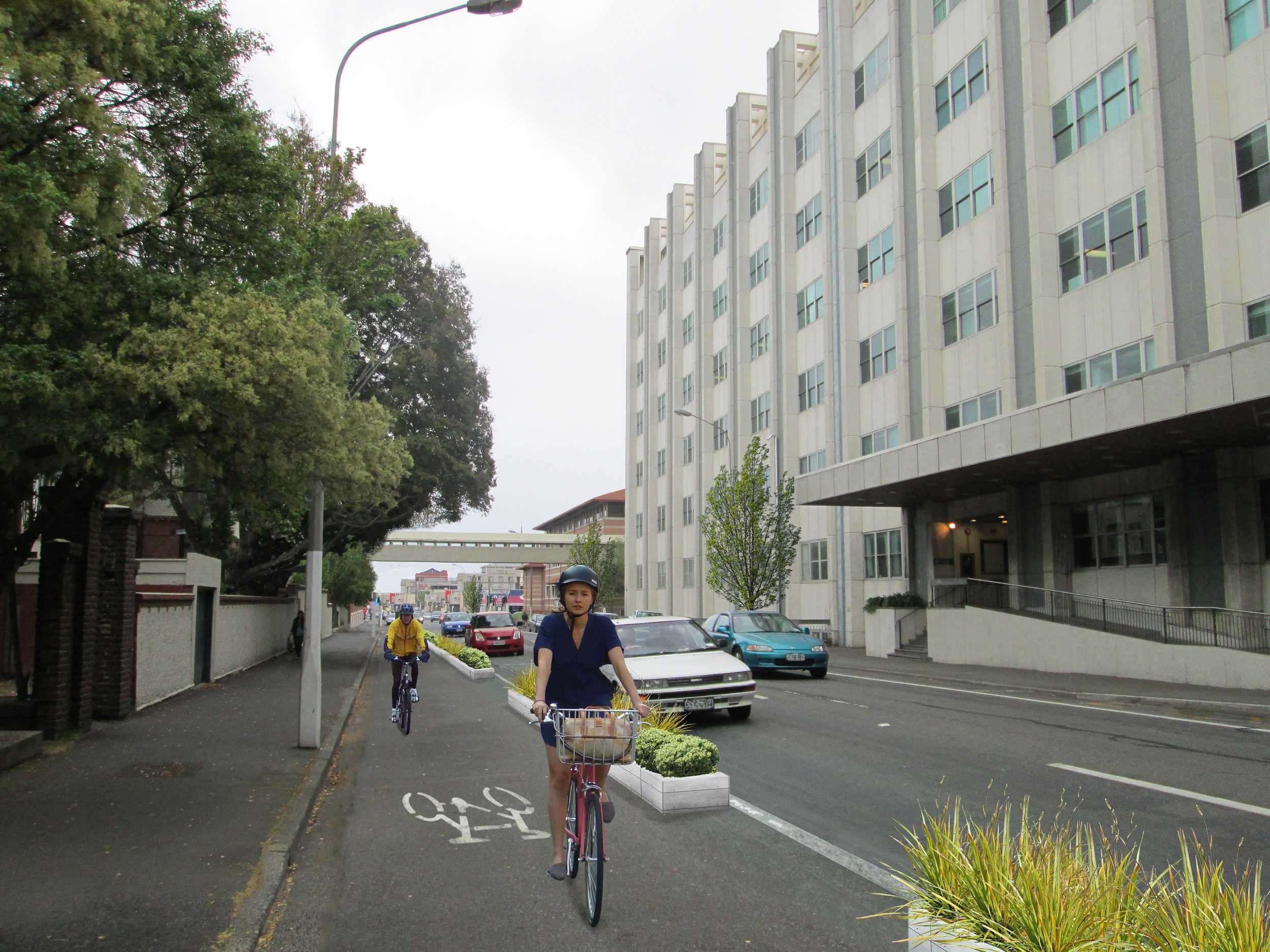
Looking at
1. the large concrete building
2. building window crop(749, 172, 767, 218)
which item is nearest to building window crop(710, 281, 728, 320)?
the large concrete building

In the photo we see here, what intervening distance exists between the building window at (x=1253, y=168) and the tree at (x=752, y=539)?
18.6 metres

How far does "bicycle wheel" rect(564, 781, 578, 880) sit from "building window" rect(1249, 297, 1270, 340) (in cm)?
1890

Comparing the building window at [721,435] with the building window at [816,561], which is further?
the building window at [721,435]

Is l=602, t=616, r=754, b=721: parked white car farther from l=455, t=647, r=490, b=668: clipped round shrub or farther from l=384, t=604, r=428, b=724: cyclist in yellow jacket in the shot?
l=455, t=647, r=490, b=668: clipped round shrub

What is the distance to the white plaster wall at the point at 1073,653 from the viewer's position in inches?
699

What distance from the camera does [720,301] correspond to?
5031 centimetres

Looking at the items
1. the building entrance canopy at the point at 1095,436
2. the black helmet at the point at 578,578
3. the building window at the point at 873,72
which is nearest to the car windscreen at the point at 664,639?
the black helmet at the point at 578,578

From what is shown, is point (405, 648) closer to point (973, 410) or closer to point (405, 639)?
point (405, 639)

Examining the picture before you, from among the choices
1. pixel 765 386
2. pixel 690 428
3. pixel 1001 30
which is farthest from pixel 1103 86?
pixel 690 428

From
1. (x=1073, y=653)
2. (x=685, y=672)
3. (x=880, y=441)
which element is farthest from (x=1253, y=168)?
(x=685, y=672)

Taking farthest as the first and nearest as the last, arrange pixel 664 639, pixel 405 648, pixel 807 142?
pixel 807 142 < pixel 664 639 < pixel 405 648

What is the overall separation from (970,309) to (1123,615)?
11.2 metres

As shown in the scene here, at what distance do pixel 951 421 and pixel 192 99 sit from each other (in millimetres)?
24425

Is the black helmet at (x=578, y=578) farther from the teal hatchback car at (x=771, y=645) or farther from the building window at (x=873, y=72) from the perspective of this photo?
the building window at (x=873, y=72)
